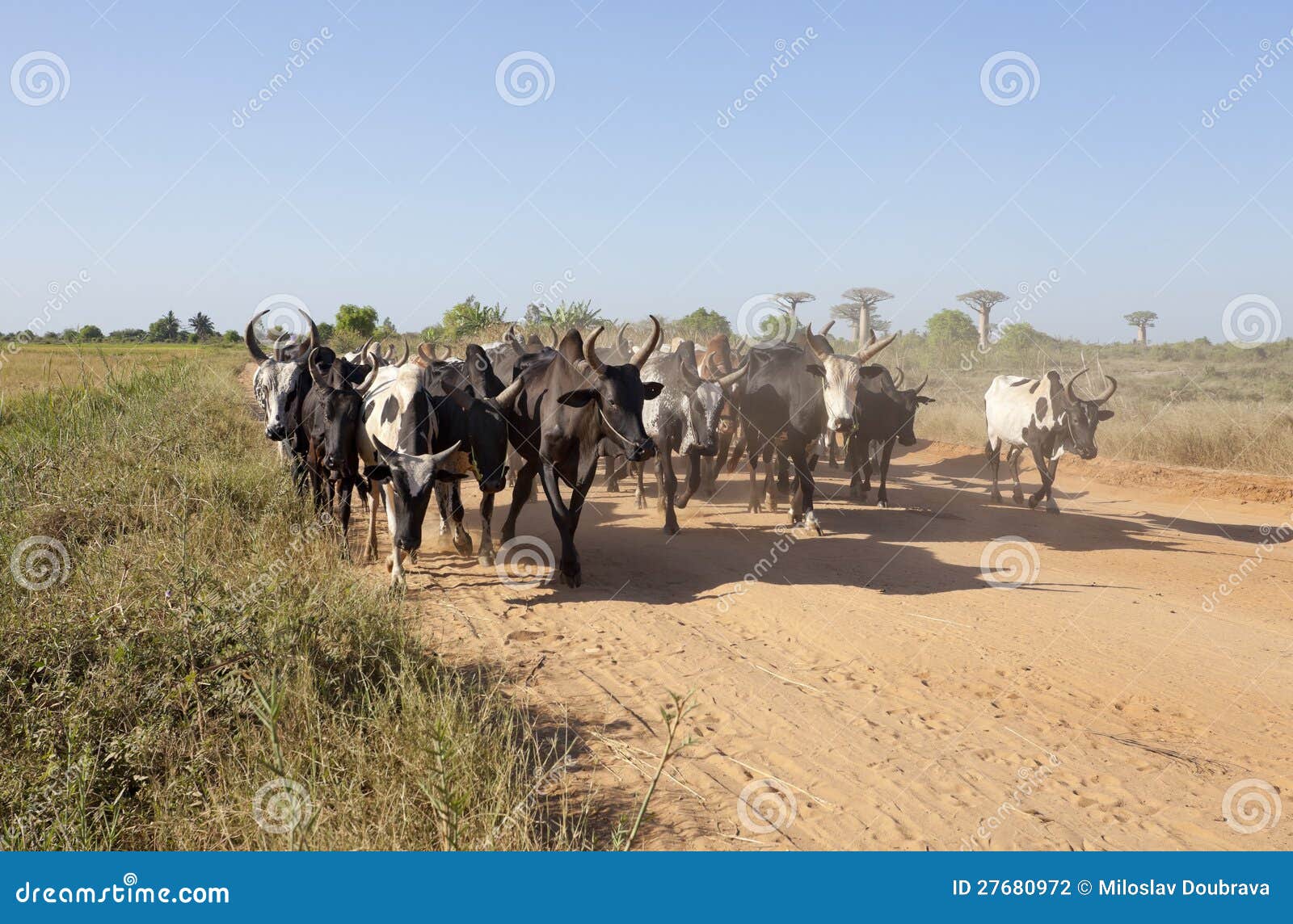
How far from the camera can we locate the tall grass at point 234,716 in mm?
3449

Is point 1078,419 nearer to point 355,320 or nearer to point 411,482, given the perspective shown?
point 411,482

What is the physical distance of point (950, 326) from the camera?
6228 centimetres

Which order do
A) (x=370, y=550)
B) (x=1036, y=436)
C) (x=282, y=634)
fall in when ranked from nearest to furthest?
(x=282, y=634)
(x=370, y=550)
(x=1036, y=436)

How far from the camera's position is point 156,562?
18.5 feet

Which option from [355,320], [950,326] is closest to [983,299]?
[950,326]

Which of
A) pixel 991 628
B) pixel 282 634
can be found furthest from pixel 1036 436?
pixel 282 634

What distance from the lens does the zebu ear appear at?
8.01 m

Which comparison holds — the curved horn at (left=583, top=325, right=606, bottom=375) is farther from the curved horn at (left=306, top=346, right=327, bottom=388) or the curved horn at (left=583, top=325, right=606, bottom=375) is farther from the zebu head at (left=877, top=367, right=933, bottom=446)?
the zebu head at (left=877, top=367, right=933, bottom=446)

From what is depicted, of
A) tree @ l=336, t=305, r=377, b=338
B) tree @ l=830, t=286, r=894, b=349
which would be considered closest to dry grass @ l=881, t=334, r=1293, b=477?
tree @ l=830, t=286, r=894, b=349

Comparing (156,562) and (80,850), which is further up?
(156,562)

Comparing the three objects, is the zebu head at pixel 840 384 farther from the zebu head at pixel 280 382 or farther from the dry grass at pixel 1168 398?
the dry grass at pixel 1168 398

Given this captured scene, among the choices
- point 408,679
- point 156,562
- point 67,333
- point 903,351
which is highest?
point 903,351

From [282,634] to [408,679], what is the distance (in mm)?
727

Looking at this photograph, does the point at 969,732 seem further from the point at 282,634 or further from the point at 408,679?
the point at 282,634
